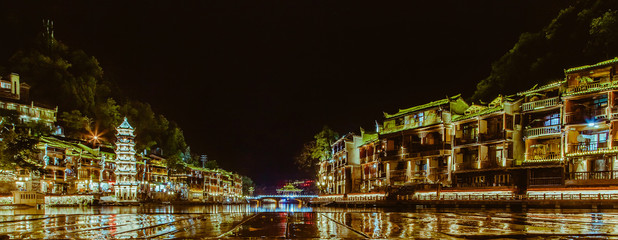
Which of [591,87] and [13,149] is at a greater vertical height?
[591,87]

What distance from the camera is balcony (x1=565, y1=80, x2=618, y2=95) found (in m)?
34.7

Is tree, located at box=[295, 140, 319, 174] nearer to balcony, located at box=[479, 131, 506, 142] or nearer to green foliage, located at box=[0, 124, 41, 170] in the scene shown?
balcony, located at box=[479, 131, 506, 142]

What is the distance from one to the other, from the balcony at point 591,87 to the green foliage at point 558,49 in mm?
11075

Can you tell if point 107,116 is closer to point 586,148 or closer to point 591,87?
point 586,148

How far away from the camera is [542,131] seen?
40156 mm

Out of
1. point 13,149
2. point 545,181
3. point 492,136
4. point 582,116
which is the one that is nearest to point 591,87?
point 582,116

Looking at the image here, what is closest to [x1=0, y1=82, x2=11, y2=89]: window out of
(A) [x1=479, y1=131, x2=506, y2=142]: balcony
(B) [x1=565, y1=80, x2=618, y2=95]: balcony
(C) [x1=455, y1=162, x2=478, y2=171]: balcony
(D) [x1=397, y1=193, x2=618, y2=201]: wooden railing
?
(D) [x1=397, y1=193, x2=618, y2=201]: wooden railing

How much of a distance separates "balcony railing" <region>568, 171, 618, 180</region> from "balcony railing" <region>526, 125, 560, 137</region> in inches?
168

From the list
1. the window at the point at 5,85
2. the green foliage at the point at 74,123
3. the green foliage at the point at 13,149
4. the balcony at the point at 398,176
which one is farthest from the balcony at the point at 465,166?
the window at the point at 5,85

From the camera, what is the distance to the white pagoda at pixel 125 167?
7844cm

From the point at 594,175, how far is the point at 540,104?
8.49 metres

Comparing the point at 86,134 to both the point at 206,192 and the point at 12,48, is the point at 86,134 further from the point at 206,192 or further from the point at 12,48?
the point at 206,192

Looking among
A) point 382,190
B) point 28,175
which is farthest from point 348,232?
point 28,175

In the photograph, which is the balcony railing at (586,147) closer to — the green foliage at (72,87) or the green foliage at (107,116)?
the green foliage at (72,87)
